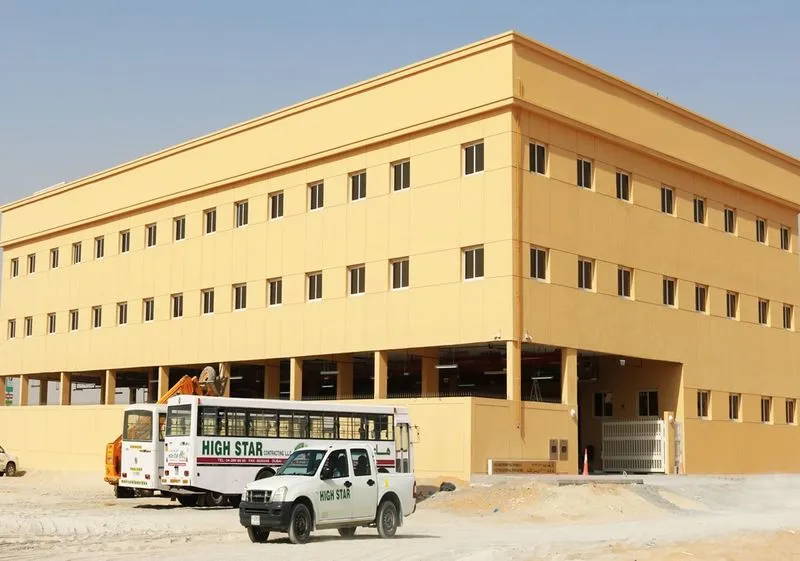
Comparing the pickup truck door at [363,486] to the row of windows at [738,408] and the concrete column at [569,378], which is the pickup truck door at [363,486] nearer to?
the concrete column at [569,378]

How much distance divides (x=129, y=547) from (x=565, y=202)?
27.8 meters

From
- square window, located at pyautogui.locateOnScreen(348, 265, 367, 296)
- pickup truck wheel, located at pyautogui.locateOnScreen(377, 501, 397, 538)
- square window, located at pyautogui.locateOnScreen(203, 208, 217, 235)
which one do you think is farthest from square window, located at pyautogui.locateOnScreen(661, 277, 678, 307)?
pickup truck wheel, located at pyautogui.locateOnScreen(377, 501, 397, 538)

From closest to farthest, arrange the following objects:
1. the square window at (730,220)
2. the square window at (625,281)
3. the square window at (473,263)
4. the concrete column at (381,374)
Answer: the square window at (473,263)
the concrete column at (381,374)
the square window at (625,281)
the square window at (730,220)

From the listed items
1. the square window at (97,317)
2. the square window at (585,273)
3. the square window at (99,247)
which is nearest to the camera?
the square window at (585,273)

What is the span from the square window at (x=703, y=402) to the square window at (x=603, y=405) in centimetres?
398

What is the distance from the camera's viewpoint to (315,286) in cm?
5269

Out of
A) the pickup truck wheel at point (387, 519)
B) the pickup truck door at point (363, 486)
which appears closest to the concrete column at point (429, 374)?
the pickup truck wheel at point (387, 519)

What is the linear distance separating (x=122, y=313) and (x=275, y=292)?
14261 mm

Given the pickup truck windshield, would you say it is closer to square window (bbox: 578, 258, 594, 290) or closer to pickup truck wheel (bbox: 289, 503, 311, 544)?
pickup truck wheel (bbox: 289, 503, 311, 544)

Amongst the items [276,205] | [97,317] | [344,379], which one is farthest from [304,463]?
[97,317]

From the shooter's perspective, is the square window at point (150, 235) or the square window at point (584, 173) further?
the square window at point (150, 235)

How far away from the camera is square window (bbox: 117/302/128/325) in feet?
212

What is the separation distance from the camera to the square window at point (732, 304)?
2207 inches

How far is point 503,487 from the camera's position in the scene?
3741cm
